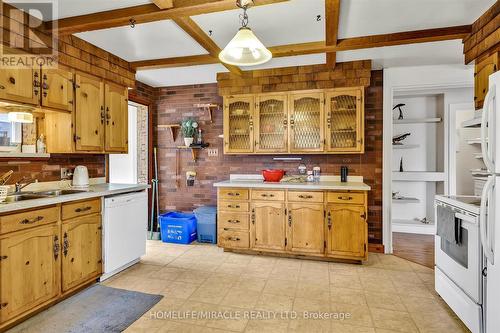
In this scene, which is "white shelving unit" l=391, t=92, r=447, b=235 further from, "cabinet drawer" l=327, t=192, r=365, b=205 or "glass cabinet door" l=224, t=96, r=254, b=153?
"glass cabinet door" l=224, t=96, r=254, b=153

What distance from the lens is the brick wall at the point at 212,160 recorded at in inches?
151

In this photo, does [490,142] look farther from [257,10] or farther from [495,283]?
[257,10]

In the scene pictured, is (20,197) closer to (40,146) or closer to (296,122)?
(40,146)

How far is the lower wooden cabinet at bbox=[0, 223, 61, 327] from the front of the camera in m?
1.99

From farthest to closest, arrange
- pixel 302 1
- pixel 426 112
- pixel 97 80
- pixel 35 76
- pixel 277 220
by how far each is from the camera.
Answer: pixel 426 112 < pixel 277 220 < pixel 97 80 < pixel 35 76 < pixel 302 1

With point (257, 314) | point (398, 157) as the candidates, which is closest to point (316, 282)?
point (257, 314)

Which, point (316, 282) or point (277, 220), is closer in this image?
point (316, 282)

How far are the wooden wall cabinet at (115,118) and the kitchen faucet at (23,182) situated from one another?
31.1 inches

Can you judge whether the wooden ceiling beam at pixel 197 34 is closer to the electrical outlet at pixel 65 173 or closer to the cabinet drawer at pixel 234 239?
the electrical outlet at pixel 65 173

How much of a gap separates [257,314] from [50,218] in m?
1.88

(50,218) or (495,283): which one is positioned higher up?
(50,218)

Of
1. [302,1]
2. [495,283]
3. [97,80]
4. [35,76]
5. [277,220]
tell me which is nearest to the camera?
[495,283]

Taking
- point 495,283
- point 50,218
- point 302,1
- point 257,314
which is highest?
point 302,1

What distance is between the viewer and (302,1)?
86.1 inches
